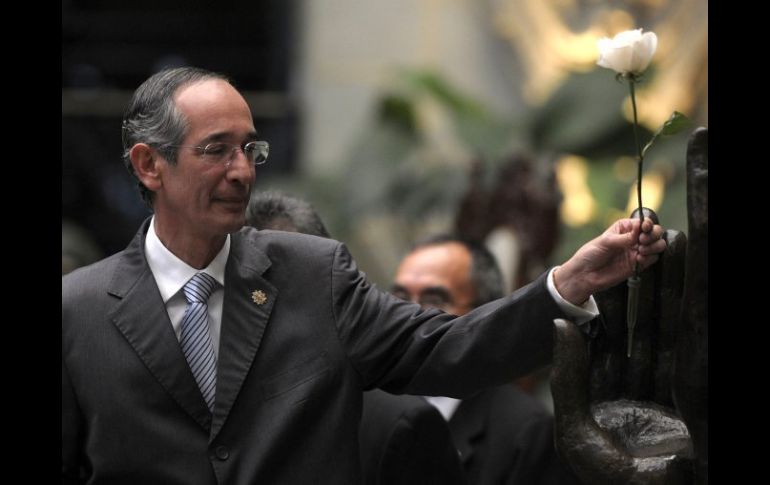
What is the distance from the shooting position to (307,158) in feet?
31.6

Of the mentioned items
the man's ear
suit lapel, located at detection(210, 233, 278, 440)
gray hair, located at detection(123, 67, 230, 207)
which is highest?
gray hair, located at detection(123, 67, 230, 207)

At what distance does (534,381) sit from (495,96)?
3.30 m

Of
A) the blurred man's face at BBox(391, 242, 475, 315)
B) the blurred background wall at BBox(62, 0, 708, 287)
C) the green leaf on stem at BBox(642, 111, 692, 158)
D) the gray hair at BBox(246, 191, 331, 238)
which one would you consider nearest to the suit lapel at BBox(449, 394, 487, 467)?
the blurred man's face at BBox(391, 242, 475, 315)

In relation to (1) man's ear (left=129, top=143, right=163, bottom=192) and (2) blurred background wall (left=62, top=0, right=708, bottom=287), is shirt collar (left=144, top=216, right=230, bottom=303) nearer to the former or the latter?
(1) man's ear (left=129, top=143, right=163, bottom=192)

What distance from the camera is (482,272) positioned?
15.2ft

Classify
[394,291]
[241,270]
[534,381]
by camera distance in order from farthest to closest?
1. [534,381]
2. [394,291]
3. [241,270]

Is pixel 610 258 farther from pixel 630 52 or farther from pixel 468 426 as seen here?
pixel 468 426

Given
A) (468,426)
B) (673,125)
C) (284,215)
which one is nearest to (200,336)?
(284,215)

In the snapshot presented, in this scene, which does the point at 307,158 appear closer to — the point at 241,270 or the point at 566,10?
the point at 566,10

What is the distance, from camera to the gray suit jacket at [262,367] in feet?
10.4

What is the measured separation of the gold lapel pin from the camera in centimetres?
335

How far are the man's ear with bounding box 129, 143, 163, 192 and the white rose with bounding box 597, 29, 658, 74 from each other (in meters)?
0.98

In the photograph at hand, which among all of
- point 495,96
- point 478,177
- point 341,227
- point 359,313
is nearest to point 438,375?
point 359,313

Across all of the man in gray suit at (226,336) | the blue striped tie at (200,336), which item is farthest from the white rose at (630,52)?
the blue striped tie at (200,336)
